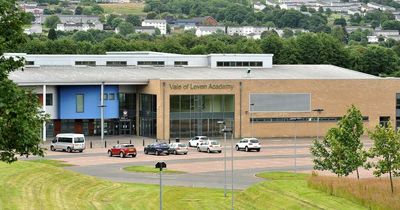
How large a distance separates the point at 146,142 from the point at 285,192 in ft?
159

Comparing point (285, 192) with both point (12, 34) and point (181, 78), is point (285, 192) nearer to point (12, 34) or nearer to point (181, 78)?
point (12, 34)

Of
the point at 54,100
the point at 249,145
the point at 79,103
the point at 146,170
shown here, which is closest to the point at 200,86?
the point at 79,103

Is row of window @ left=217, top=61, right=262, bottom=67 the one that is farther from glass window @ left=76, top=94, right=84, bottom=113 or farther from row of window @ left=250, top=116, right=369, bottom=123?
glass window @ left=76, top=94, right=84, bottom=113

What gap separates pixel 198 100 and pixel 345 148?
4583 centimetres

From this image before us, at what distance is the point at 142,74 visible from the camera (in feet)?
367

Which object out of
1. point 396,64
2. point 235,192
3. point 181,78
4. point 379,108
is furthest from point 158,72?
point 396,64

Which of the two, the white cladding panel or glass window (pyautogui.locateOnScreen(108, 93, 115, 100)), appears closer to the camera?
the white cladding panel

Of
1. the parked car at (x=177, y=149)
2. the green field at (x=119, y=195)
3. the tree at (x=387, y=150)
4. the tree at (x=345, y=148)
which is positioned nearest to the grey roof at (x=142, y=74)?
the parked car at (x=177, y=149)

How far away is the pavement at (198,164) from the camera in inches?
2719

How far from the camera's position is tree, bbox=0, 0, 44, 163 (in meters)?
34.5

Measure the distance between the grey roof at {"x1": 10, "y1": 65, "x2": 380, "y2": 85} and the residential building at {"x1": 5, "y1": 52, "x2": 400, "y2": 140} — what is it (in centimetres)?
11

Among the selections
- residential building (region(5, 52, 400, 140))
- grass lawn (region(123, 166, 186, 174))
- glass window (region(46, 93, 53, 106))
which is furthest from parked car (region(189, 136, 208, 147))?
grass lawn (region(123, 166, 186, 174))

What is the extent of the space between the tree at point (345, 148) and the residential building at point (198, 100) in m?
42.8

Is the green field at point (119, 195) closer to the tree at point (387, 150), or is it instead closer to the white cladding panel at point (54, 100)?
the tree at point (387, 150)
